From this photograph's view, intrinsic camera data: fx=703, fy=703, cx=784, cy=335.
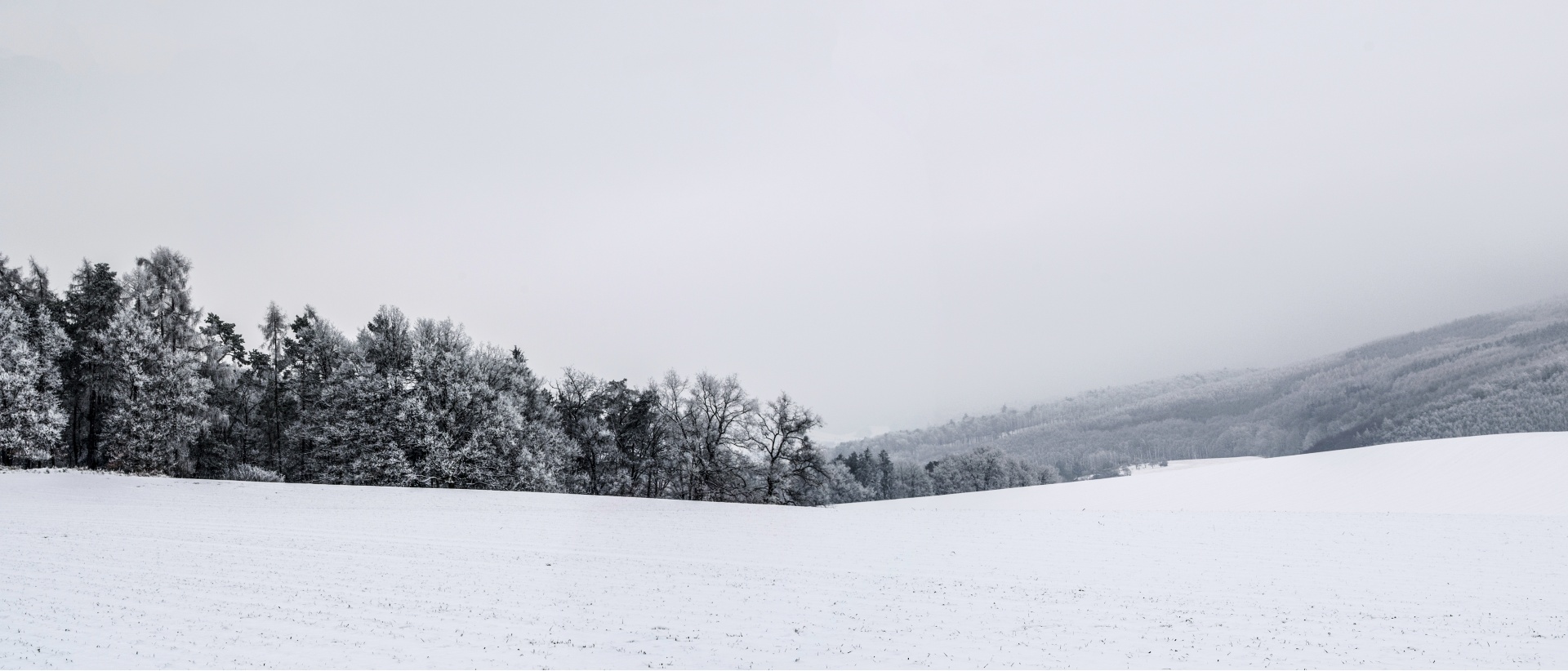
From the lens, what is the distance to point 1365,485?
94.9 feet

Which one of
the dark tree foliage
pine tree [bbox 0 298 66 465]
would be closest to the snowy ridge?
the dark tree foliage

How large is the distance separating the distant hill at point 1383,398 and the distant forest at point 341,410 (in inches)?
836

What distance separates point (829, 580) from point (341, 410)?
36.0 m

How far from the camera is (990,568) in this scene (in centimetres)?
1803

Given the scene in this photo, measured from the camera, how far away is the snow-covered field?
11102mm

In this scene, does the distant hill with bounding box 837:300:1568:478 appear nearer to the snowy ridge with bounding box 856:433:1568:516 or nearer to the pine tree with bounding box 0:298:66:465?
the snowy ridge with bounding box 856:433:1568:516

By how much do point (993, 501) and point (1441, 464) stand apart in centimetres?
1845

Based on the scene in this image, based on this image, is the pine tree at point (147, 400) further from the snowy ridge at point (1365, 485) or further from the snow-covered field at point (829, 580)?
the snowy ridge at point (1365, 485)

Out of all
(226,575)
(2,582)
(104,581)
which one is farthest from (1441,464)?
(2,582)

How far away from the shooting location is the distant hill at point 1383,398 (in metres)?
29.6

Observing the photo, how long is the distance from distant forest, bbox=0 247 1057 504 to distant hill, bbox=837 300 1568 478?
21.2 m

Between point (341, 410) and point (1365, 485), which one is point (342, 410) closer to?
point (341, 410)

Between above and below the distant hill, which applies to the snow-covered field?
below

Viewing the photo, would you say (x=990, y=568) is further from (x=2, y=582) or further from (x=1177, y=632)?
(x=2, y=582)
